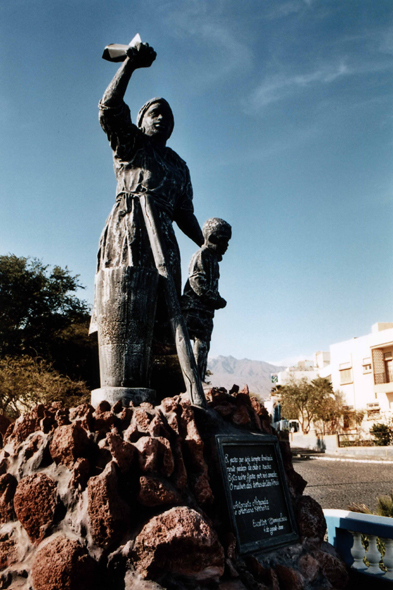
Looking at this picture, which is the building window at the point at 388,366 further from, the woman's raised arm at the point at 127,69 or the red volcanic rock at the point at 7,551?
the red volcanic rock at the point at 7,551

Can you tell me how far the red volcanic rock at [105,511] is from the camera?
2350 mm

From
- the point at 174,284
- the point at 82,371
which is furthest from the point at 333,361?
the point at 174,284

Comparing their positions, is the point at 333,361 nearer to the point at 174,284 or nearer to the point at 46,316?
the point at 46,316

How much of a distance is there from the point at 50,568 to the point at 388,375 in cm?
3759

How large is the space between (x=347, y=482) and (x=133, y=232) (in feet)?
39.0

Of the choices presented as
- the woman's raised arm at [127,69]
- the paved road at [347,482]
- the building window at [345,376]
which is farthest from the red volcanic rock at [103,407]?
the building window at [345,376]

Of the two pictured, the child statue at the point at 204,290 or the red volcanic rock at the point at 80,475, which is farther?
the child statue at the point at 204,290

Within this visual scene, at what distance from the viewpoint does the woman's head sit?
4.36 meters

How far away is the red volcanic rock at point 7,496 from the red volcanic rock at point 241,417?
1.54 m

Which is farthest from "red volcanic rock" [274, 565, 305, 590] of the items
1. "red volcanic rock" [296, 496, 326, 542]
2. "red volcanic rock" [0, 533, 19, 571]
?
"red volcanic rock" [0, 533, 19, 571]

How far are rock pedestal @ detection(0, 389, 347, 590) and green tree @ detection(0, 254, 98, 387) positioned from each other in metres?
19.2

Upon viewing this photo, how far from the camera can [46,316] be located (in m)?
23.4

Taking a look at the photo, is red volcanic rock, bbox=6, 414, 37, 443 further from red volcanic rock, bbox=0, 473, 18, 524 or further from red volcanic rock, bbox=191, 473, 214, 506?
red volcanic rock, bbox=191, 473, 214, 506

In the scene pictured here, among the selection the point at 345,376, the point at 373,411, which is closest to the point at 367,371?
the point at 373,411
